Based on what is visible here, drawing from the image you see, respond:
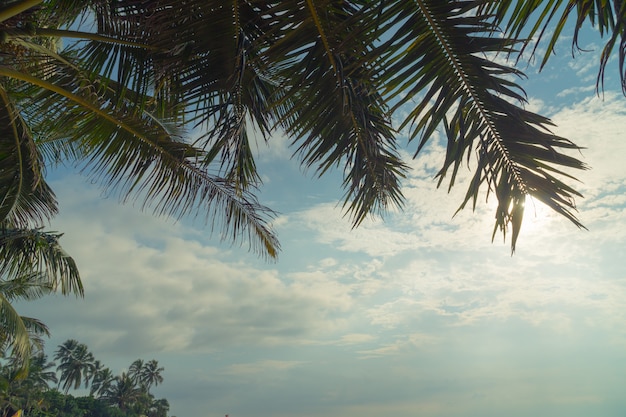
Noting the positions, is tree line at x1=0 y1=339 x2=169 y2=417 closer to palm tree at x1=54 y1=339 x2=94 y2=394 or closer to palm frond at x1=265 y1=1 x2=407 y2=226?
palm tree at x1=54 y1=339 x2=94 y2=394

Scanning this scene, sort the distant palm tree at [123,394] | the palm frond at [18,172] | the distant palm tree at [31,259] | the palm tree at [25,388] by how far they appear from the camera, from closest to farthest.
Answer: the palm frond at [18,172] < the distant palm tree at [31,259] < the palm tree at [25,388] < the distant palm tree at [123,394]

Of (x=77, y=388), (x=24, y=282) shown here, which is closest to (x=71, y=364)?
(x=77, y=388)

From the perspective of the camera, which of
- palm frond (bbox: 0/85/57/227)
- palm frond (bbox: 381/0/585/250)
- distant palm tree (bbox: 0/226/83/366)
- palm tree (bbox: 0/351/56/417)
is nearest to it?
palm frond (bbox: 381/0/585/250)

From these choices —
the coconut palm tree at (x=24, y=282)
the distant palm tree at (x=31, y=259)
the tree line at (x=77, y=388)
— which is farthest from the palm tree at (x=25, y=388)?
the distant palm tree at (x=31, y=259)

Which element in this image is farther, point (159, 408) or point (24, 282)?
point (159, 408)

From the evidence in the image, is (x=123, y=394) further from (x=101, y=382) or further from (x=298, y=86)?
(x=298, y=86)

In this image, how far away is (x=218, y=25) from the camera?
140 inches

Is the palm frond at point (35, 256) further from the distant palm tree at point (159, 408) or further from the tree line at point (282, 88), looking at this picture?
the distant palm tree at point (159, 408)

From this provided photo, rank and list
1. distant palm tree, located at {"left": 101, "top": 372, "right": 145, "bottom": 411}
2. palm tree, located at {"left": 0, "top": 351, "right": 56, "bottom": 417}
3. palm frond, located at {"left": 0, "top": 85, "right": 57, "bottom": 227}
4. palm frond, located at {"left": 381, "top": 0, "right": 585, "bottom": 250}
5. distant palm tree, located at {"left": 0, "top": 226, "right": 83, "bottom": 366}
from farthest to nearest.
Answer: distant palm tree, located at {"left": 101, "top": 372, "right": 145, "bottom": 411} → palm tree, located at {"left": 0, "top": 351, "right": 56, "bottom": 417} → distant palm tree, located at {"left": 0, "top": 226, "right": 83, "bottom": 366} → palm frond, located at {"left": 0, "top": 85, "right": 57, "bottom": 227} → palm frond, located at {"left": 381, "top": 0, "right": 585, "bottom": 250}

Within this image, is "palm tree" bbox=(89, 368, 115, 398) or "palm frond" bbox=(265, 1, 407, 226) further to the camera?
"palm tree" bbox=(89, 368, 115, 398)

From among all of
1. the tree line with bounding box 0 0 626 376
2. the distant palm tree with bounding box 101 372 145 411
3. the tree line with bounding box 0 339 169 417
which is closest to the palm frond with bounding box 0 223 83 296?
the tree line with bounding box 0 0 626 376

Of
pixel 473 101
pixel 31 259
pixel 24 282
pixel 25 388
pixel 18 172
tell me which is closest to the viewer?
pixel 473 101

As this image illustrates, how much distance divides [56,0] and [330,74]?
3332 mm

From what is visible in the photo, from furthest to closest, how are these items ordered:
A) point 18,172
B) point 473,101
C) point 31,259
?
point 31,259, point 18,172, point 473,101
